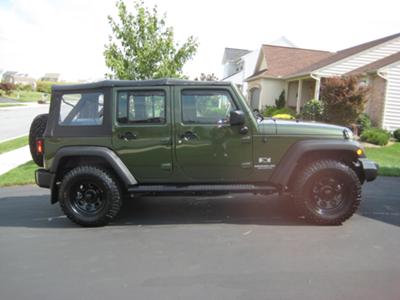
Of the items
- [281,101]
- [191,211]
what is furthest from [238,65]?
[191,211]

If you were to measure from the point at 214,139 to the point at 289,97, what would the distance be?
68.0 feet

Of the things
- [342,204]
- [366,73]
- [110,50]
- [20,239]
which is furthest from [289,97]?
[20,239]

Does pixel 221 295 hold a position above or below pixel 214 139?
below

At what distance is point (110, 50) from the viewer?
10.1m

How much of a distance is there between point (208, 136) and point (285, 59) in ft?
76.2

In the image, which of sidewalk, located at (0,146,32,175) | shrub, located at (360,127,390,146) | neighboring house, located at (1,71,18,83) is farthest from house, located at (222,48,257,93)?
neighboring house, located at (1,71,18,83)

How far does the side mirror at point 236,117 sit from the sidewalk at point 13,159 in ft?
21.6

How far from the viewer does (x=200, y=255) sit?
419 cm

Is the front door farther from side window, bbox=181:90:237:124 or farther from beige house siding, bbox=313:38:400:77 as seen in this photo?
beige house siding, bbox=313:38:400:77

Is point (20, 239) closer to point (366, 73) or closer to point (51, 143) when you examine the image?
point (51, 143)

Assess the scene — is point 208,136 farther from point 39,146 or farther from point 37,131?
point 37,131

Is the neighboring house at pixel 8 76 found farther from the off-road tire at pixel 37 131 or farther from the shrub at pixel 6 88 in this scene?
the off-road tire at pixel 37 131

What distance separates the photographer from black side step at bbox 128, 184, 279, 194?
5.09 metres

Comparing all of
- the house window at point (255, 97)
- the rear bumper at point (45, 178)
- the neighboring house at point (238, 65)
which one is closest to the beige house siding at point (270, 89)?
the house window at point (255, 97)
